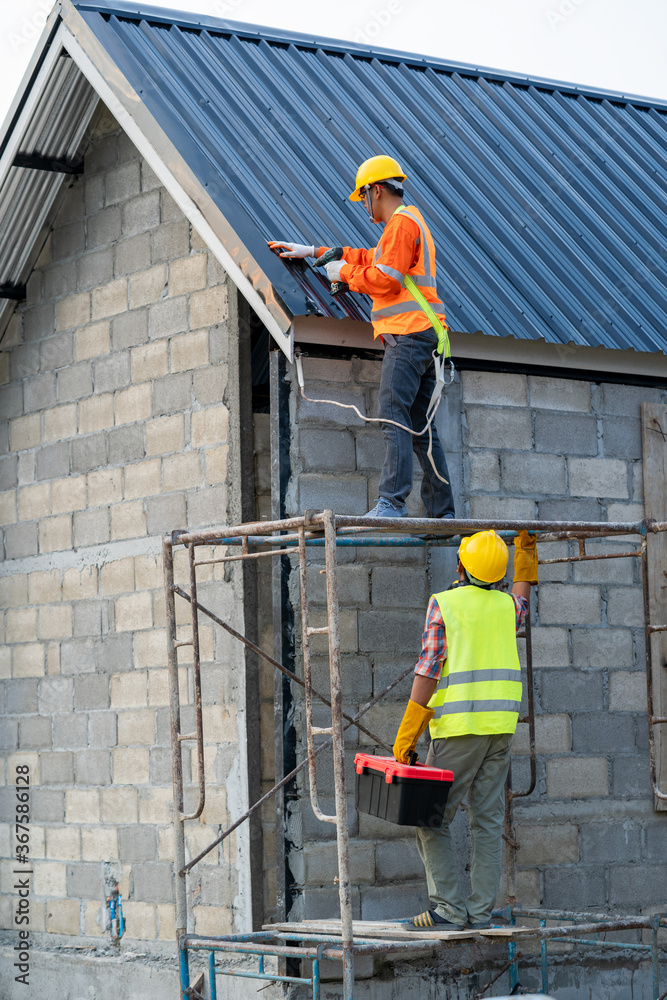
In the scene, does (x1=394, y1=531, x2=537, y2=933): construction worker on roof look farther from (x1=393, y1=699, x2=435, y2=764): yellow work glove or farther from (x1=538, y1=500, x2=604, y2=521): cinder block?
(x1=538, y1=500, x2=604, y2=521): cinder block

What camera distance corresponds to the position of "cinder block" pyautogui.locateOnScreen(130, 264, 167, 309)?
8.50m

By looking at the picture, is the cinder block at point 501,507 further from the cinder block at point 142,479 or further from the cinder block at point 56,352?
the cinder block at point 56,352

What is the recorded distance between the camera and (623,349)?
8.20 metres

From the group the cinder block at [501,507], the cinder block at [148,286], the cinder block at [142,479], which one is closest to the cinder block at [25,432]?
the cinder block at [142,479]

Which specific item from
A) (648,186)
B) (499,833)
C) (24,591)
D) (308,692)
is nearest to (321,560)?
(308,692)

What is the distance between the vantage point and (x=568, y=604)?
8.13 metres

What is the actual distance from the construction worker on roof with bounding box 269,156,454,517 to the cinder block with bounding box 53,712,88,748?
292 centimetres

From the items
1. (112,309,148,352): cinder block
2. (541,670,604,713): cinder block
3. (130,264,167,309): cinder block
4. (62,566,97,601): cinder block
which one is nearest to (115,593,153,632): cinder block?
(62,566,97,601): cinder block

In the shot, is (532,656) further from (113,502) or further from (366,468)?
(113,502)

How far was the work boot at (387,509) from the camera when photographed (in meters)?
6.92

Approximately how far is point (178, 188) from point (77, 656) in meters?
3.13

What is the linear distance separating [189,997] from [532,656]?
106 inches

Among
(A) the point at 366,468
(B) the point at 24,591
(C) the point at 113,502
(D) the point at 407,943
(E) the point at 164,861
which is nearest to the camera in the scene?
(D) the point at 407,943

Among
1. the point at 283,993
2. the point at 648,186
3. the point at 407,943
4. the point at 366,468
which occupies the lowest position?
the point at 283,993
